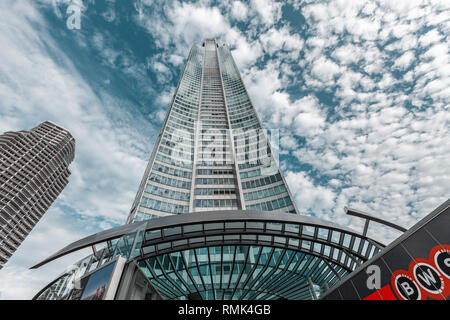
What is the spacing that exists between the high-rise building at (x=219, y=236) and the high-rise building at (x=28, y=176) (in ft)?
299

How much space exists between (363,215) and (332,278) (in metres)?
8.99

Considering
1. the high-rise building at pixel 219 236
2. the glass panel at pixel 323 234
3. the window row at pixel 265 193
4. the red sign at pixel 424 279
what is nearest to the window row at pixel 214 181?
the high-rise building at pixel 219 236

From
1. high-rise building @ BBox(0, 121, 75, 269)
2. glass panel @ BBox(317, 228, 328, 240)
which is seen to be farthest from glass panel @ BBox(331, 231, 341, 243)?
high-rise building @ BBox(0, 121, 75, 269)

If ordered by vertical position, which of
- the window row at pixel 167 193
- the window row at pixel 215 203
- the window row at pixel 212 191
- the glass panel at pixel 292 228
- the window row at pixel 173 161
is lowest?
the glass panel at pixel 292 228

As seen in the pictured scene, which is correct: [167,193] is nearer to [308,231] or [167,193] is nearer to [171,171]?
[171,171]

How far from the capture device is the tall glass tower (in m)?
39.2

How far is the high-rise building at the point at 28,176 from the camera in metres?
88.6

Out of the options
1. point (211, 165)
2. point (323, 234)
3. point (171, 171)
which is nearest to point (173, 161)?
point (171, 171)

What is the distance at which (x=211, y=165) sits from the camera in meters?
48.1

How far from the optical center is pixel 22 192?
95.1 metres

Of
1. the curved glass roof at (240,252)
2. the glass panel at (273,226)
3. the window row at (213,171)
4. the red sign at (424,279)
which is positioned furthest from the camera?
the window row at (213,171)

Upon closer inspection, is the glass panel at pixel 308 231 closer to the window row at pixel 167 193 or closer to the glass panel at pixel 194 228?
the glass panel at pixel 194 228
